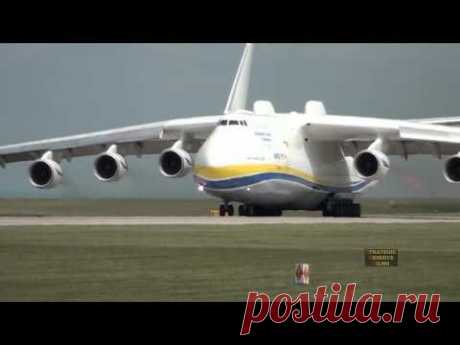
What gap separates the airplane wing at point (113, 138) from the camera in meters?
42.4

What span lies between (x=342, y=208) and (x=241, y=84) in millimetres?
7668

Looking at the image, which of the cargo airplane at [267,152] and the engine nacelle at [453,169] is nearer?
the engine nacelle at [453,169]

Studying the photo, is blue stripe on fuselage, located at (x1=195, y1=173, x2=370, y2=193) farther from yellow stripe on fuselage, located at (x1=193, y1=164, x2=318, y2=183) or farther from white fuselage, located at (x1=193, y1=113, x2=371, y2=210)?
yellow stripe on fuselage, located at (x1=193, y1=164, x2=318, y2=183)

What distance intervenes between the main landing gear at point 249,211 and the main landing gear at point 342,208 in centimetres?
192

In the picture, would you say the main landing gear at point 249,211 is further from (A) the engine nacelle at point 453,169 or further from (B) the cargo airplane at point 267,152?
(A) the engine nacelle at point 453,169

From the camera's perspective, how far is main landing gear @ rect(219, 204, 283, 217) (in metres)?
42.6

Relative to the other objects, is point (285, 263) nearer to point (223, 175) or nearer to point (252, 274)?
point (252, 274)

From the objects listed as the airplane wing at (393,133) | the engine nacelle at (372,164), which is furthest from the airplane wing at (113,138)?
the engine nacelle at (372,164)

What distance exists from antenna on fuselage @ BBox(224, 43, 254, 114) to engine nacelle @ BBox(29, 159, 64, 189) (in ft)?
27.6

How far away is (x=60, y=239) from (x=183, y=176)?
14944 mm

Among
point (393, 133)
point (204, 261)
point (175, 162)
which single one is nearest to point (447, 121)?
point (393, 133)

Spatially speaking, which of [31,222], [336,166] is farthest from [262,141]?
[31,222]

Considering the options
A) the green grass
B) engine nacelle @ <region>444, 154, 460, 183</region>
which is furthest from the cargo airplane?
the green grass

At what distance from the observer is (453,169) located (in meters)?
38.8
